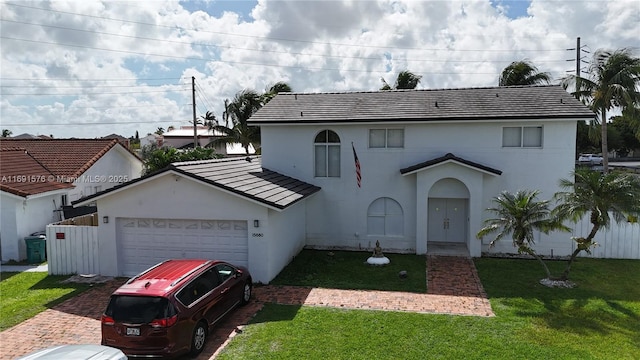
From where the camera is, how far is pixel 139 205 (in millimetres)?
14188

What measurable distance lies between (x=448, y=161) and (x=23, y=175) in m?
18.2

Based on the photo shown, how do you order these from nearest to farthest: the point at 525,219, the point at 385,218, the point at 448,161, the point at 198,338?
the point at 198,338 < the point at 525,219 < the point at 448,161 < the point at 385,218

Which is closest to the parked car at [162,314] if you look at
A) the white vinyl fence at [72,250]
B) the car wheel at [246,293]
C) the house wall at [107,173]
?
the car wheel at [246,293]

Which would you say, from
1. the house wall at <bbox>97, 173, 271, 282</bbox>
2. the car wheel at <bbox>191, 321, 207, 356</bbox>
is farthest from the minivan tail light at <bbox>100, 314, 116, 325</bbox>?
the house wall at <bbox>97, 173, 271, 282</bbox>

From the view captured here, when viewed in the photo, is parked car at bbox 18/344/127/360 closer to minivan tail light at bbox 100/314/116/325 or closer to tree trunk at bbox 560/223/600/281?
minivan tail light at bbox 100/314/116/325

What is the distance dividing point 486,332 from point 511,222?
4231 millimetres

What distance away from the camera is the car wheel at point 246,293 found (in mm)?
11656

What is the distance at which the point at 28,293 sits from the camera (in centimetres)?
Result: 1327

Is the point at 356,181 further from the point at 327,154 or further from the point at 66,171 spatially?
the point at 66,171

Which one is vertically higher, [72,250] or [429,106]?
[429,106]

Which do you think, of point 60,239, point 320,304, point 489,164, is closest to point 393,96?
point 489,164

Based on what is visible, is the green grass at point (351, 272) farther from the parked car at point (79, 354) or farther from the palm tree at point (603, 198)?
the parked car at point (79, 354)

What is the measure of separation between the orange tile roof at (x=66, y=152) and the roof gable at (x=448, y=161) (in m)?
16.1

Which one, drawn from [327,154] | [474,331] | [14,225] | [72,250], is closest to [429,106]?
[327,154]
